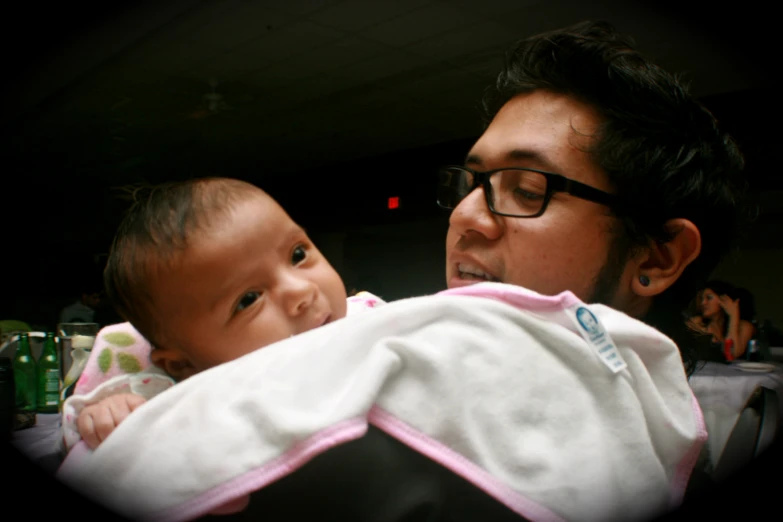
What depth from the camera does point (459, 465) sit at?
448mm

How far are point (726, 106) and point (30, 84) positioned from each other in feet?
3.06

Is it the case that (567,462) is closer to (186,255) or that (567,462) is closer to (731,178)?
(186,255)

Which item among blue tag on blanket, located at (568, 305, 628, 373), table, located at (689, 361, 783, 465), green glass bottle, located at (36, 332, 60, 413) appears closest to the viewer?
blue tag on blanket, located at (568, 305, 628, 373)

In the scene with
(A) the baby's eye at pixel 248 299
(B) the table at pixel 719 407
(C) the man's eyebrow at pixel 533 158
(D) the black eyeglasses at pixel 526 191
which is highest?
(C) the man's eyebrow at pixel 533 158

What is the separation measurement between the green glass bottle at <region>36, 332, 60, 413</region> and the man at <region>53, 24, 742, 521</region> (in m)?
1.68

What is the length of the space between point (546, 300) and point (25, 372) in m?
2.16

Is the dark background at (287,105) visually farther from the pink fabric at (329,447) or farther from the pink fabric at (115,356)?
the pink fabric at (329,447)

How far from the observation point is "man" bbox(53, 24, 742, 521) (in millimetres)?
444

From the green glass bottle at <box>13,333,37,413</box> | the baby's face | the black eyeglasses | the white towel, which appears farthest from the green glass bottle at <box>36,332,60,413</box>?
the black eyeglasses

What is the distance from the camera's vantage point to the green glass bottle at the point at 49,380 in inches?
71.5

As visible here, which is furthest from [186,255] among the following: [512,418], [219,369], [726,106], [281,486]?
[726,106]

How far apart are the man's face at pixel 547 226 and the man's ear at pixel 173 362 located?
0.39 m

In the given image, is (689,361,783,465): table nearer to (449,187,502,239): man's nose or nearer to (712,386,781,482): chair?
(712,386,781,482): chair

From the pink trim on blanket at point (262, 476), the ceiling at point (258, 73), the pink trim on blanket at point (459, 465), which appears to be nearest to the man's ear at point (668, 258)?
the ceiling at point (258, 73)
